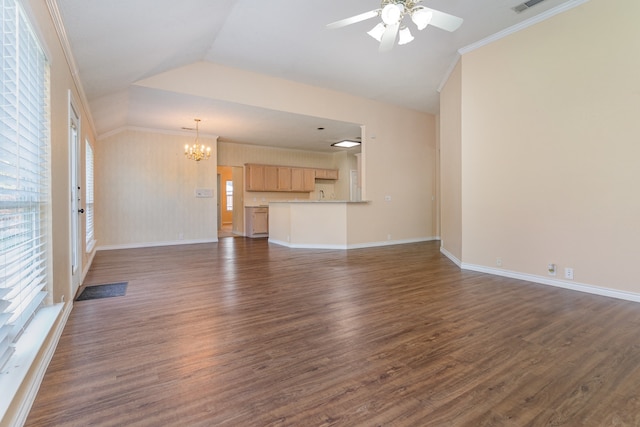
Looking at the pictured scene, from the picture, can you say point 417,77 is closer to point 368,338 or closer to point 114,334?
point 368,338

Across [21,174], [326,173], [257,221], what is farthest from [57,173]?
[326,173]

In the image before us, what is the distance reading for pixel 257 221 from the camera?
8953 mm

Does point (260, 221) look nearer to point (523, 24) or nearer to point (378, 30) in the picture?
point (378, 30)

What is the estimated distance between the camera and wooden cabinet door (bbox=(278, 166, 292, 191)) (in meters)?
9.41

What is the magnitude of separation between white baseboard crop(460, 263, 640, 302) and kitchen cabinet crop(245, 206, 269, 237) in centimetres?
Answer: 575

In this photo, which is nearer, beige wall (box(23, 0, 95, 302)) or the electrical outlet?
beige wall (box(23, 0, 95, 302))

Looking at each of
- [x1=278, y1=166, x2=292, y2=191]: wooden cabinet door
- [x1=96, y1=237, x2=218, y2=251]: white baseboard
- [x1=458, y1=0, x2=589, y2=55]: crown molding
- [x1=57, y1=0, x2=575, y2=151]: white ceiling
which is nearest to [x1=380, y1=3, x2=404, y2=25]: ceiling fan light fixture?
[x1=57, y1=0, x2=575, y2=151]: white ceiling

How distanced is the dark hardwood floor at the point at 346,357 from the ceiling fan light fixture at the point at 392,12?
8.43 feet

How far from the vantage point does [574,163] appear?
11.6ft

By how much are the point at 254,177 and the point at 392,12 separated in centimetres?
687

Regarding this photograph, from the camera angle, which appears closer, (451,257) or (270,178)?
(451,257)

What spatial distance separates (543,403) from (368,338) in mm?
1079

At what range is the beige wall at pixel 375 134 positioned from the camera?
5.02 meters

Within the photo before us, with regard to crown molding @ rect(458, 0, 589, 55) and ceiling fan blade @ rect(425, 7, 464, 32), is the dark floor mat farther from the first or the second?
crown molding @ rect(458, 0, 589, 55)
